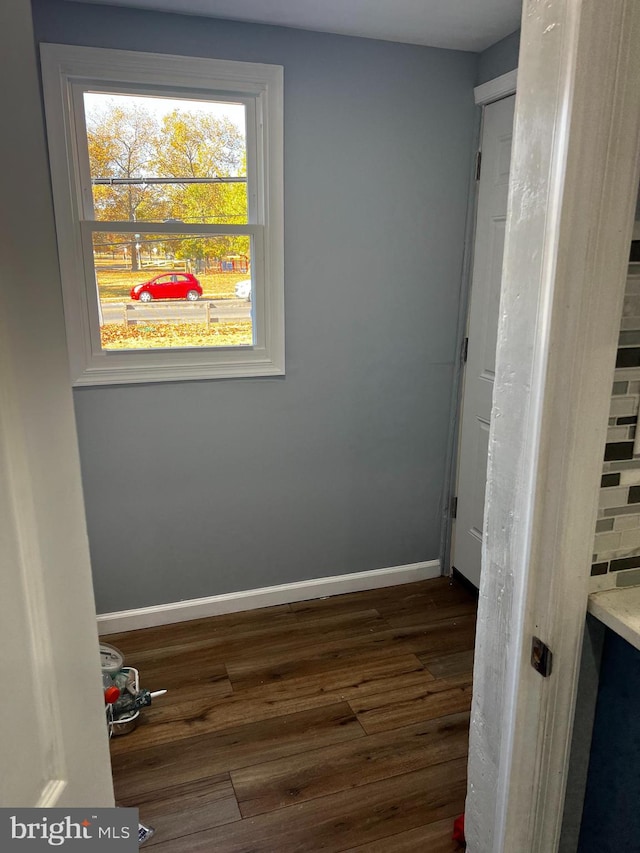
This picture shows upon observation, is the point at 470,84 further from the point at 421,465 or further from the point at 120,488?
the point at 120,488

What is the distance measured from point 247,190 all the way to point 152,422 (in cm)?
103

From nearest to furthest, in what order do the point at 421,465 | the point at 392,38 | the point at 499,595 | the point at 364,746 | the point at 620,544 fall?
the point at 620,544
the point at 499,595
the point at 364,746
the point at 392,38
the point at 421,465

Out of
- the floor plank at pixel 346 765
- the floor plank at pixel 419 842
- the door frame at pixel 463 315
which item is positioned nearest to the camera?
the floor plank at pixel 419 842

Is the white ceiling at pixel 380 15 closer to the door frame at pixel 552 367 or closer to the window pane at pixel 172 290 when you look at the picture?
the window pane at pixel 172 290

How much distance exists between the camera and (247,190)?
96.0 inches

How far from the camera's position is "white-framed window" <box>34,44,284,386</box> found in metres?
2.21

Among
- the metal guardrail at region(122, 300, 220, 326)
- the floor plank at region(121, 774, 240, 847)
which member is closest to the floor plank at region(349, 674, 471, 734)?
the floor plank at region(121, 774, 240, 847)

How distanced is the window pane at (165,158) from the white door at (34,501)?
70.6 inches

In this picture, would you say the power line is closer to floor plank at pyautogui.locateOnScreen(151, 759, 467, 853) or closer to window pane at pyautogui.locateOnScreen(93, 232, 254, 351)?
window pane at pyautogui.locateOnScreen(93, 232, 254, 351)

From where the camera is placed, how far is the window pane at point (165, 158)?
2.25m

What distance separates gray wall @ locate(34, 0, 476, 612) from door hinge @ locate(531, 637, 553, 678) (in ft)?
5.85

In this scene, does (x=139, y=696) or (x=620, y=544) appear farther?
(x=139, y=696)

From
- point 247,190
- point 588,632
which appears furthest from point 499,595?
point 247,190

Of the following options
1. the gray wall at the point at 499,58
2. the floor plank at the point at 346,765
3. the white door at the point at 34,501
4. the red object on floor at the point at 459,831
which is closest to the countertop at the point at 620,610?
the white door at the point at 34,501
